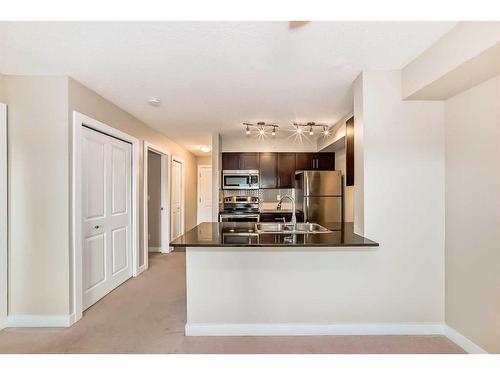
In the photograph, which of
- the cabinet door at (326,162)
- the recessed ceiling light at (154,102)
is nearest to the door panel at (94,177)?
the recessed ceiling light at (154,102)

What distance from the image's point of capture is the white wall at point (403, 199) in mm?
2396

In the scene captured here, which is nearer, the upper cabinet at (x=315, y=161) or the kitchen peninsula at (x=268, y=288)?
the kitchen peninsula at (x=268, y=288)

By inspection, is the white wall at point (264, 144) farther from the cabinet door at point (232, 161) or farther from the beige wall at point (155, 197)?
the beige wall at point (155, 197)

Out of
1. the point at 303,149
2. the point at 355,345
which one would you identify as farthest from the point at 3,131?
the point at 303,149

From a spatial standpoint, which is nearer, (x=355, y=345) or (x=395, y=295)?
(x=355, y=345)

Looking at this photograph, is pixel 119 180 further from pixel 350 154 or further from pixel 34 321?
pixel 350 154

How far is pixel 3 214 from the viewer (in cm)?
250

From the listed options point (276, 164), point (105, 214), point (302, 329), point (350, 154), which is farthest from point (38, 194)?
point (276, 164)

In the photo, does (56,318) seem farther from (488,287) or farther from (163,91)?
(488,287)

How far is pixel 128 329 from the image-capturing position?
2596 mm

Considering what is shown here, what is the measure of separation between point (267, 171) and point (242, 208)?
86cm

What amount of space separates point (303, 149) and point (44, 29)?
451cm

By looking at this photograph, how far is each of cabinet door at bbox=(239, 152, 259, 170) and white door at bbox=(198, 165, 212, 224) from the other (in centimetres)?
262

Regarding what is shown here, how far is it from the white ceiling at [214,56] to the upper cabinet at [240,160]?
221cm
